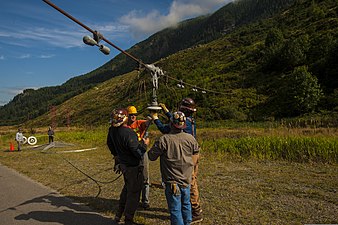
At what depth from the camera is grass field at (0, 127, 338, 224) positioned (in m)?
5.63

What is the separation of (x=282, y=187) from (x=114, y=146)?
470 cm

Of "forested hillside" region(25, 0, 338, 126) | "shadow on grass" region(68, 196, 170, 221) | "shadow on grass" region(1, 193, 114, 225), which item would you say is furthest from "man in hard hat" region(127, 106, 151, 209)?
"forested hillside" region(25, 0, 338, 126)

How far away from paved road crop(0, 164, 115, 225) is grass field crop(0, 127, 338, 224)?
333mm

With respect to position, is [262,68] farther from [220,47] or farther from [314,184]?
[314,184]

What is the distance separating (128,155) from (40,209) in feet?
9.54

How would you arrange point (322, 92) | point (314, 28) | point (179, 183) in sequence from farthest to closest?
1. point (314, 28)
2. point (322, 92)
3. point (179, 183)

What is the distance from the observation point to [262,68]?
57.6m

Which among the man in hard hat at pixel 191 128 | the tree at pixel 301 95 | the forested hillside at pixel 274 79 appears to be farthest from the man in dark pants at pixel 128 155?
the tree at pixel 301 95

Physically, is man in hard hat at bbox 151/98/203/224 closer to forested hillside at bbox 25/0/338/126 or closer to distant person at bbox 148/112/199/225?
distant person at bbox 148/112/199/225

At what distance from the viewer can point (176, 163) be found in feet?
13.7

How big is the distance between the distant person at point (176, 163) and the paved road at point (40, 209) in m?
1.83

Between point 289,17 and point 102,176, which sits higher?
point 289,17

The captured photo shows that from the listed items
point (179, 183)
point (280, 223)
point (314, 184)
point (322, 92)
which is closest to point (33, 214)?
point (179, 183)

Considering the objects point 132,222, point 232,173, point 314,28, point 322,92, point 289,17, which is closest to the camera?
point 132,222
